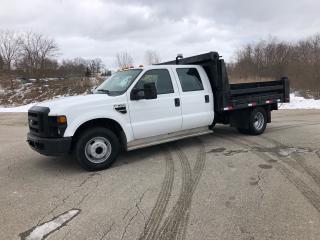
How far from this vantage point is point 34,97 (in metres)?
27.4

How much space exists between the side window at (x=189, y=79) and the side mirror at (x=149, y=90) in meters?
1.04

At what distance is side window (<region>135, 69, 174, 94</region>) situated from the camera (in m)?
6.58

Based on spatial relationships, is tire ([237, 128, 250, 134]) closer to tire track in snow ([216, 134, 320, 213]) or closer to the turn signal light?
tire track in snow ([216, 134, 320, 213])

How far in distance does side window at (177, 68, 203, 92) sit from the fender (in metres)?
1.65

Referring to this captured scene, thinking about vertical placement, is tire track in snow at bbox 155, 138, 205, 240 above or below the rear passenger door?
below

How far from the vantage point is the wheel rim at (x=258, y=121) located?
8695mm

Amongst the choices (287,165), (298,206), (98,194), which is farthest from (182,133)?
(298,206)

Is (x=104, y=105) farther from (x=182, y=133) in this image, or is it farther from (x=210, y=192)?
(x=210, y=192)

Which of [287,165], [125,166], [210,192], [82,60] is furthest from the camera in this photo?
[82,60]

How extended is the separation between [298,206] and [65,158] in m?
4.74

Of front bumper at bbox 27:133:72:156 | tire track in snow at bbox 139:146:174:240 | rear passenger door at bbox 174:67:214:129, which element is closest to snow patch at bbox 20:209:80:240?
tire track in snow at bbox 139:146:174:240

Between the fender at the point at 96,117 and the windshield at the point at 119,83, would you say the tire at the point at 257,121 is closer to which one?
the windshield at the point at 119,83

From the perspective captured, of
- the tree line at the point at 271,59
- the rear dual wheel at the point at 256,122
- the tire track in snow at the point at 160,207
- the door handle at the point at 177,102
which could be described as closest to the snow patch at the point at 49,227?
the tire track in snow at the point at 160,207

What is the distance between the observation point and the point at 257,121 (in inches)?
345
